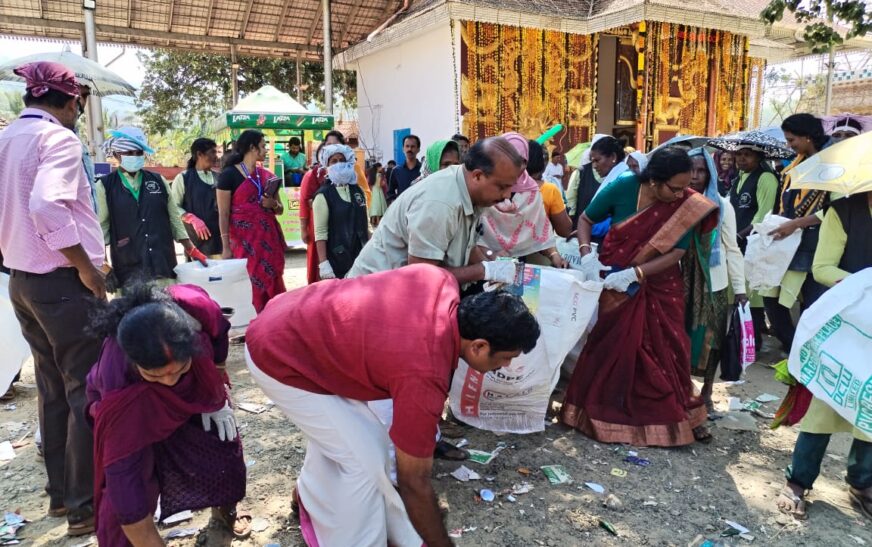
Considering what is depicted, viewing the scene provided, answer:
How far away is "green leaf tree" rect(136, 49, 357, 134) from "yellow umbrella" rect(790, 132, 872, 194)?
48.6 feet

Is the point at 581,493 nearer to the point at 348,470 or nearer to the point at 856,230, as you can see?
the point at 348,470

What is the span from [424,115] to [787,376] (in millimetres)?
9565

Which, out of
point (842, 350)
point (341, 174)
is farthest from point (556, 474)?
point (341, 174)

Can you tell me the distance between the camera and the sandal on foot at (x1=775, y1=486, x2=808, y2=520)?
2641mm

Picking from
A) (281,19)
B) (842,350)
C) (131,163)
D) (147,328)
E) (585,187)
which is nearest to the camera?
(147,328)

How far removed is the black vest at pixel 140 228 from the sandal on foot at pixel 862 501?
156 inches

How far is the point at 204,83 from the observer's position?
61.5ft

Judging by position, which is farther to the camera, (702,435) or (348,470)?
(702,435)

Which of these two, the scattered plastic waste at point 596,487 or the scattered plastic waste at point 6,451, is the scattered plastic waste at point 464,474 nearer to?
the scattered plastic waste at point 596,487

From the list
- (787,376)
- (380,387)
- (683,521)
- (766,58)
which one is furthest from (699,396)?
(766,58)

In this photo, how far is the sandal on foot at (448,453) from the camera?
10.4ft

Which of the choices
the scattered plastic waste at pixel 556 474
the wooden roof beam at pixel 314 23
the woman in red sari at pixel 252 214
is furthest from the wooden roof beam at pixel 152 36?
the scattered plastic waste at pixel 556 474

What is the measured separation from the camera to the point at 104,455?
Answer: 193 cm

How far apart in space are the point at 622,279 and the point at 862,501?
1436 millimetres
